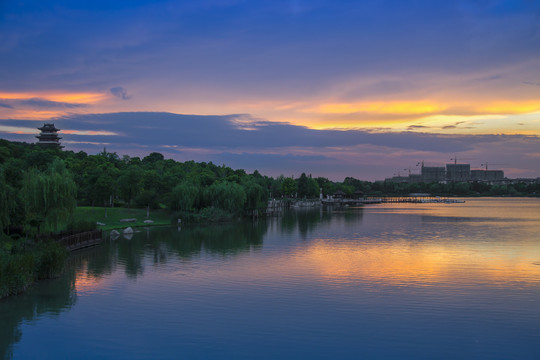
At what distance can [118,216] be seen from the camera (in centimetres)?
5762

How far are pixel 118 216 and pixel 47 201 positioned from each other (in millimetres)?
24896

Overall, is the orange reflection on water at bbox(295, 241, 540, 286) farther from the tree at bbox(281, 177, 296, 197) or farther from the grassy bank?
the tree at bbox(281, 177, 296, 197)

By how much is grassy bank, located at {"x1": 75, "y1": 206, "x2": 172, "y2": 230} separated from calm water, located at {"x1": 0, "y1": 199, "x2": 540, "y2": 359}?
18626 mm

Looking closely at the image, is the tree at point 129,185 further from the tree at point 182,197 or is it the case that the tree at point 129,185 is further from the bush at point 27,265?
the bush at point 27,265

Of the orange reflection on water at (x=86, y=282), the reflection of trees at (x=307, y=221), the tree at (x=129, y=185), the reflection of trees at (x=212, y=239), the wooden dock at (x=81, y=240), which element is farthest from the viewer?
the tree at (x=129, y=185)

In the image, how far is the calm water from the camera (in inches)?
604

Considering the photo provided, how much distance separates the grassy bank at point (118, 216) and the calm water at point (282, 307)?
18.6m

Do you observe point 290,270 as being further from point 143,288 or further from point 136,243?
point 136,243

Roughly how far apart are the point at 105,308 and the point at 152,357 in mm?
6491

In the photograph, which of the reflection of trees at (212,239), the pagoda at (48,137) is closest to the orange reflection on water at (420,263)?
the reflection of trees at (212,239)

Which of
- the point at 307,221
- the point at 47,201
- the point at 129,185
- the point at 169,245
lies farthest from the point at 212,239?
the point at 307,221

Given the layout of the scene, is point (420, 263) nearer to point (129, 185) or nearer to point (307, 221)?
point (307, 221)

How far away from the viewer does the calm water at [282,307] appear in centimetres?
1534

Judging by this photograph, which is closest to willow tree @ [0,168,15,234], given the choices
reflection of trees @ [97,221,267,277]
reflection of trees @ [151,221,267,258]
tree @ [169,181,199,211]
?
reflection of trees @ [97,221,267,277]
